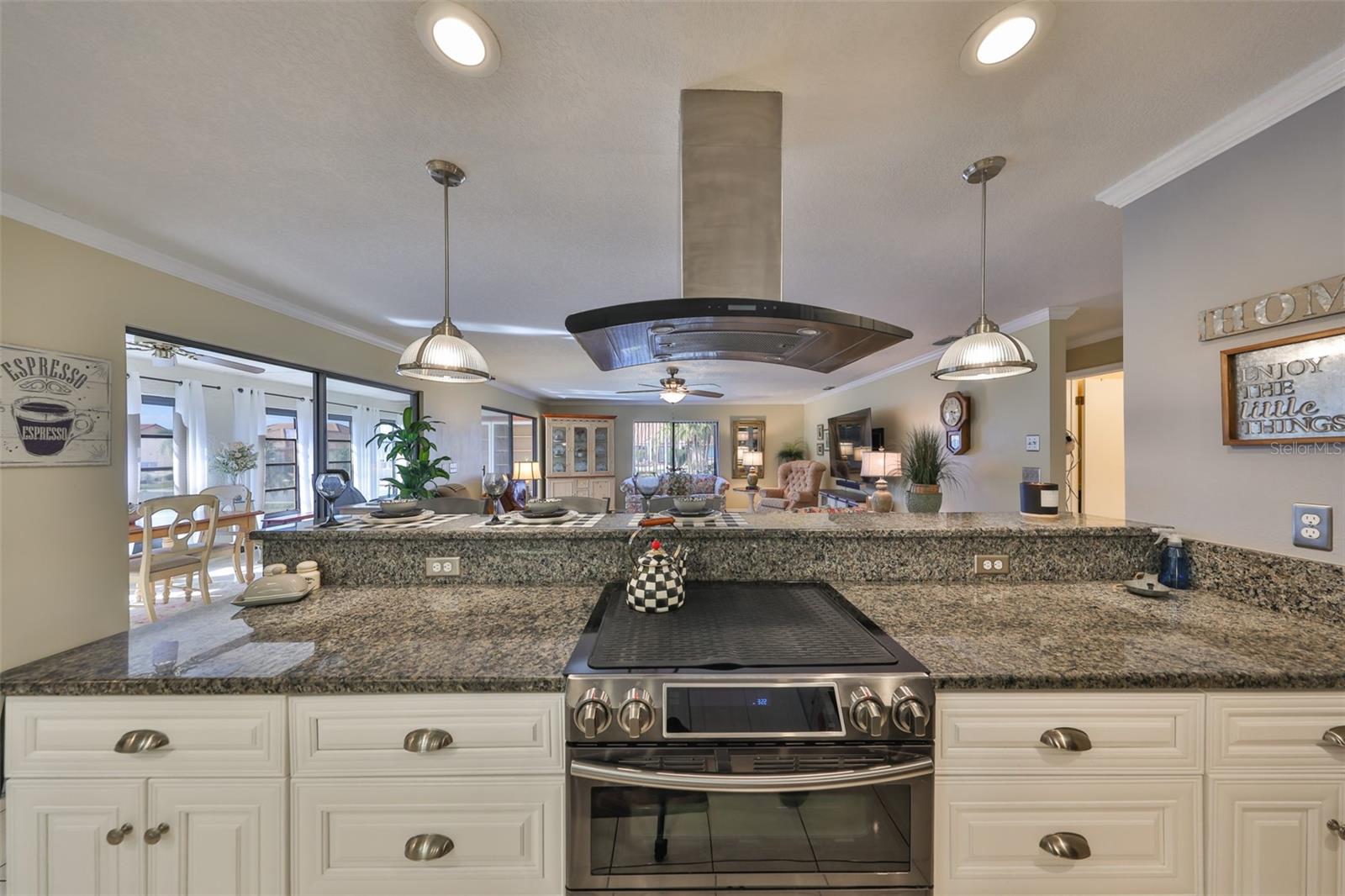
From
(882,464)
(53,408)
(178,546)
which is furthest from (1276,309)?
(178,546)

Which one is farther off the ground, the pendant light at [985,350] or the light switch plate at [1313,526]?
the pendant light at [985,350]

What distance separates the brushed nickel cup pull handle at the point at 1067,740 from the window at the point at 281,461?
265 inches

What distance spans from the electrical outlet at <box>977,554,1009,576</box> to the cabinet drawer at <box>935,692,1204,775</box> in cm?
66

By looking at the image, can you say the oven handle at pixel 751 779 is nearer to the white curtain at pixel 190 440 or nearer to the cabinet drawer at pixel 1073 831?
the cabinet drawer at pixel 1073 831

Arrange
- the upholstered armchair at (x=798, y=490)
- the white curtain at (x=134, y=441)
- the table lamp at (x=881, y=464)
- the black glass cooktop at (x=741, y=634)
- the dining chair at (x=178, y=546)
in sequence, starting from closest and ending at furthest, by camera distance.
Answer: the black glass cooktop at (x=741, y=634) < the dining chair at (x=178, y=546) < the white curtain at (x=134, y=441) < the table lamp at (x=881, y=464) < the upholstered armchair at (x=798, y=490)

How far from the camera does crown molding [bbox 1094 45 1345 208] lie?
1216 millimetres

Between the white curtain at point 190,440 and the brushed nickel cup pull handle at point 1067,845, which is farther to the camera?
the white curtain at point 190,440

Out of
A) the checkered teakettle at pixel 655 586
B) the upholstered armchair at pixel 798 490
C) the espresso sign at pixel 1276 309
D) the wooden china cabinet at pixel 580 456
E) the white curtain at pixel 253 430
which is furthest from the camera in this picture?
the wooden china cabinet at pixel 580 456

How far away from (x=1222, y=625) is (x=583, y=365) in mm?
4995

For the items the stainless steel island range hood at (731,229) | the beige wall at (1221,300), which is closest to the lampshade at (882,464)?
the beige wall at (1221,300)

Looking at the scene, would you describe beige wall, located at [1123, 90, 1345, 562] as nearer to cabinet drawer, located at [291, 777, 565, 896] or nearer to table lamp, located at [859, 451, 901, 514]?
cabinet drawer, located at [291, 777, 565, 896]

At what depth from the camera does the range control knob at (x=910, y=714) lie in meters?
0.96

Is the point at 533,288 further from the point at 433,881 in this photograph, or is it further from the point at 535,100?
the point at 433,881

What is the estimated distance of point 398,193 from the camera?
183cm
